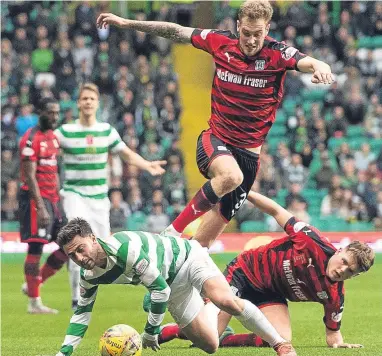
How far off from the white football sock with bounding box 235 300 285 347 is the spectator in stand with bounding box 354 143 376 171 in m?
14.9

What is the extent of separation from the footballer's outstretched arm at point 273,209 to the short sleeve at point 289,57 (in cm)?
127

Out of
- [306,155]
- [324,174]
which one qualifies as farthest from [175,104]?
[324,174]

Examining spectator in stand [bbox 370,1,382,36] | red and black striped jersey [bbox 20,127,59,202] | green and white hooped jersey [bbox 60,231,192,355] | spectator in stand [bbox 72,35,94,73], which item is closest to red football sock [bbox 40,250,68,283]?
red and black striped jersey [bbox 20,127,59,202]

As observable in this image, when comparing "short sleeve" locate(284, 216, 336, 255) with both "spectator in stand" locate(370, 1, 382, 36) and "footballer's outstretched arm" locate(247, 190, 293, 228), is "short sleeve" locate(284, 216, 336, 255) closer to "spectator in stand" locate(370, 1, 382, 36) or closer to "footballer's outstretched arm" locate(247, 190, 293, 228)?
"footballer's outstretched arm" locate(247, 190, 293, 228)

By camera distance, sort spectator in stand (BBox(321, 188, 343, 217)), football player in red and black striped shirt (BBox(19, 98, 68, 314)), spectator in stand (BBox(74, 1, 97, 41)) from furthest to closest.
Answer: spectator in stand (BBox(74, 1, 97, 41))
spectator in stand (BBox(321, 188, 343, 217))
football player in red and black striped shirt (BBox(19, 98, 68, 314))

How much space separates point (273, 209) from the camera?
10211mm

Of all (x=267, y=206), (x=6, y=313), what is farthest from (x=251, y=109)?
(x=6, y=313)

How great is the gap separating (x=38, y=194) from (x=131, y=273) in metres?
4.12

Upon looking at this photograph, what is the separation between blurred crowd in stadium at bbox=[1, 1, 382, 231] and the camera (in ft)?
71.8

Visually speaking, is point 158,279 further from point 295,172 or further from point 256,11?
point 295,172

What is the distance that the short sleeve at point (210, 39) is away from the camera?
1032 cm

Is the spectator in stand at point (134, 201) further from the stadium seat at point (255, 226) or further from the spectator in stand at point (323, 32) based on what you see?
the spectator in stand at point (323, 32)

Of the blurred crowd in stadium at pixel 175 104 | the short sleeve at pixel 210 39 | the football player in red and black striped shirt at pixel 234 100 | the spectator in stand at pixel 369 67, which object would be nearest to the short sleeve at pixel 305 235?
the football player in red and black striped shirt at pixel 234 100

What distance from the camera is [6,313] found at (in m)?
12.7
